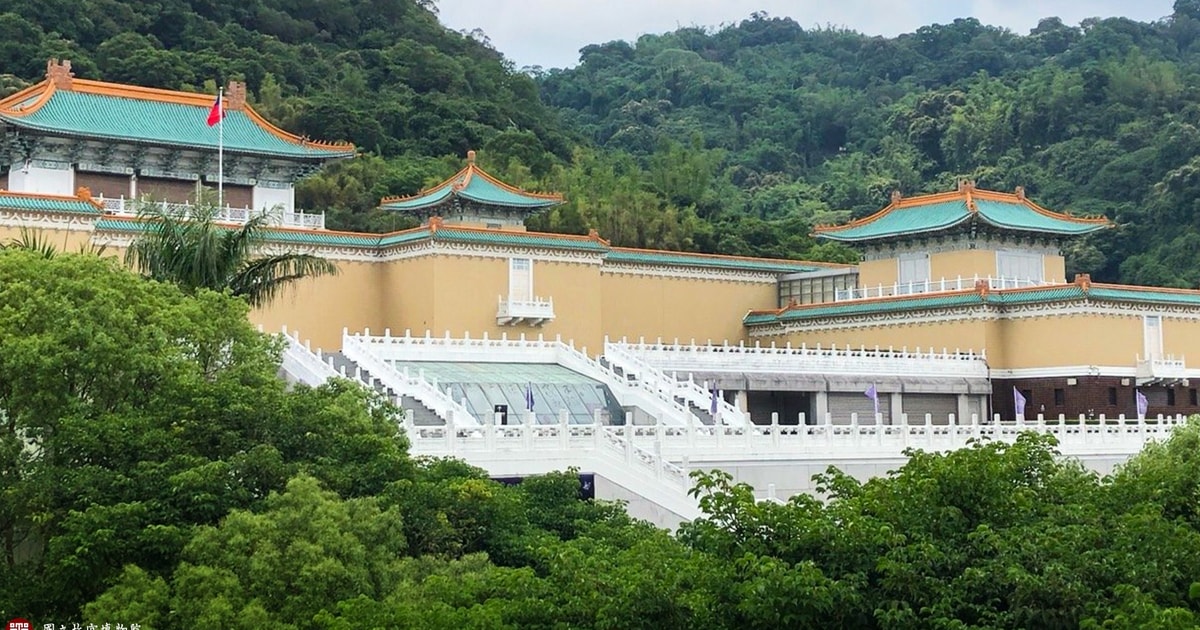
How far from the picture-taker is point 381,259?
50.8 meters

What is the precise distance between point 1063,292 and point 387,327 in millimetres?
20205

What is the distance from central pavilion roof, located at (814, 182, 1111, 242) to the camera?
56125 millimetres

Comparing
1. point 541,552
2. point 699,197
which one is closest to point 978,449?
point 541,552

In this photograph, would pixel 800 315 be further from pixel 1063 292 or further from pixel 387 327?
pixel 387 327

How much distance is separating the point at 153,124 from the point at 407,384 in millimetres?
16683

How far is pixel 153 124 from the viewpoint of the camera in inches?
1949

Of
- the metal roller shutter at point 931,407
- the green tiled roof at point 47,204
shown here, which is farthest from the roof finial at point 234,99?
the metal roller shutter at point 931,407

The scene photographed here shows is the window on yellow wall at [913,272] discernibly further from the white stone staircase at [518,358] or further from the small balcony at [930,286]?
the white stone staircase at [518,358]

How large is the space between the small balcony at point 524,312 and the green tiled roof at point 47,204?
38.8 feet

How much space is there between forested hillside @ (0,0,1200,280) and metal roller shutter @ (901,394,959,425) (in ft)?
70.0

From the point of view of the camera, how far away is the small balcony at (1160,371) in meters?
52.2

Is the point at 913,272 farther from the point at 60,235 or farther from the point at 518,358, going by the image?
the point at 60,235

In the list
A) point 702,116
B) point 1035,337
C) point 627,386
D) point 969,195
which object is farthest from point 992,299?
point 702,116

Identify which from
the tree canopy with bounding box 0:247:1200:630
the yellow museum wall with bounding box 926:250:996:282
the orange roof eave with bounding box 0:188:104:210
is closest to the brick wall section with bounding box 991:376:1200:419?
the yellow museum wall with bounding box 926:250:996:282
